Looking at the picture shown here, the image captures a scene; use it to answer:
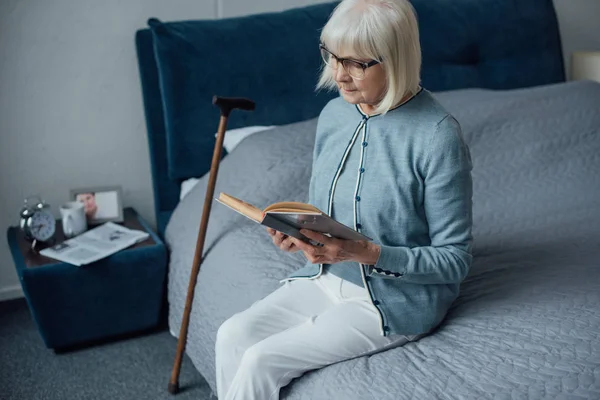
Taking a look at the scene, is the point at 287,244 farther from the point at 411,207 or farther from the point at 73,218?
the point at 73,218

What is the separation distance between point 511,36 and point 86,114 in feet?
6.04

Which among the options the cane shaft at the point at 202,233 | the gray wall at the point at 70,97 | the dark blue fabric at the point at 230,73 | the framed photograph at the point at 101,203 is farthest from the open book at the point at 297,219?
the gray wall at the point at 70,97

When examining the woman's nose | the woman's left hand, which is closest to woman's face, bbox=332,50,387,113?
the woman's nose

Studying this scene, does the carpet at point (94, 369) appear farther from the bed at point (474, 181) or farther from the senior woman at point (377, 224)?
the senior woman at point (377, 224)

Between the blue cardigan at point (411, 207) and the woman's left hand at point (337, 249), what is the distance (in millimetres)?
32

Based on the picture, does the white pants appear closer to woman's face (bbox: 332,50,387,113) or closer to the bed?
the bed

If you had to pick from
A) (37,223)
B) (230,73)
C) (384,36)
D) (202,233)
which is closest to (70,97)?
Result: (37,223)

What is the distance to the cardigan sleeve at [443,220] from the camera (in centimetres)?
148

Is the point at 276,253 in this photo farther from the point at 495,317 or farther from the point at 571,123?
the point at 571,123

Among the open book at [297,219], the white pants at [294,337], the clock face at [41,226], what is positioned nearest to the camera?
the open book at [297,219]

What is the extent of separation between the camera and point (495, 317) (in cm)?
162

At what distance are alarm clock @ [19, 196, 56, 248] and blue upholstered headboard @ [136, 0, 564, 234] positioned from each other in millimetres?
422

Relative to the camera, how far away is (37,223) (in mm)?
2443

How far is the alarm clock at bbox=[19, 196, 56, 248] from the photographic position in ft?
8.01
